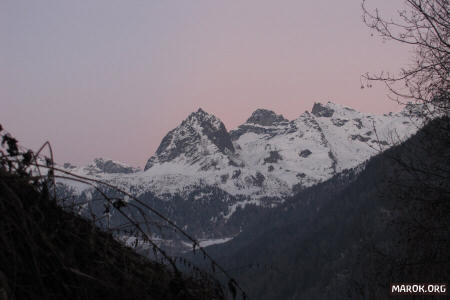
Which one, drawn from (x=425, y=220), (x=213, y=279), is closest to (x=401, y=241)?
(x=425, y=220)

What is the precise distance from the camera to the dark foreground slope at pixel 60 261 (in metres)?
1.69

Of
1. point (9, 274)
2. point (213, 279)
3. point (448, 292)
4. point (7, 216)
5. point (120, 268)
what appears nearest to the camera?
point (9, 274)

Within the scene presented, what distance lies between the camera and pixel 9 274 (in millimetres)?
1659

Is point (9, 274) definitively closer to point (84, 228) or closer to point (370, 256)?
point (84, 228)

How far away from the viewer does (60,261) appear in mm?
1793

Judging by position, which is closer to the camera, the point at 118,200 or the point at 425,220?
the point at 118,200

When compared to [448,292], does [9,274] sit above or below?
below

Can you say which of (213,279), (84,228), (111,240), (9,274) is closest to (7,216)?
(9,274)

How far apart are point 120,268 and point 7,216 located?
1.75 ft

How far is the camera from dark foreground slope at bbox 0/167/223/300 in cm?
169

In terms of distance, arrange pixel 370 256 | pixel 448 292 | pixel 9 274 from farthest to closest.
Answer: pixel 370 256, pixel 448 292, pixel 9 274

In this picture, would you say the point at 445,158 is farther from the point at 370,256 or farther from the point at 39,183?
the point at 39,183

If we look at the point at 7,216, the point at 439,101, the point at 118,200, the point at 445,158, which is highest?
the point at 439,101

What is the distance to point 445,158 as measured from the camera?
849 centimetres
